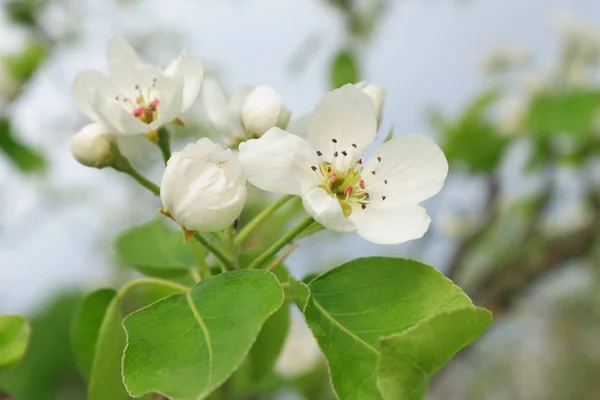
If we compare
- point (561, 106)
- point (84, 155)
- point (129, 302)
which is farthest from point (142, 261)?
point (129, 302)

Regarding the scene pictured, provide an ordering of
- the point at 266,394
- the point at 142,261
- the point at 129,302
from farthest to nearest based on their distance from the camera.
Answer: the point at 129,302 → the point at 266,394 → the point at 142,261

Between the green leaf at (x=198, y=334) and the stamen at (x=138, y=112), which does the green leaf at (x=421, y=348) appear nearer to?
the green leaf at (x=198, y=334)

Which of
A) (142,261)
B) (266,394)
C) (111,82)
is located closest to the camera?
(111,82)

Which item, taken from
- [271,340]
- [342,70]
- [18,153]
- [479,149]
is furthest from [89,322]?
[18,153]

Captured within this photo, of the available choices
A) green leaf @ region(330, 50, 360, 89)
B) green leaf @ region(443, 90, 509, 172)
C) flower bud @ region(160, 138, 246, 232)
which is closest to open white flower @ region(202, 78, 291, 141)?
flower bud @ region(160, 138, 246, 232)

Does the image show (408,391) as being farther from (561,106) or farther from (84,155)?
(561,106)

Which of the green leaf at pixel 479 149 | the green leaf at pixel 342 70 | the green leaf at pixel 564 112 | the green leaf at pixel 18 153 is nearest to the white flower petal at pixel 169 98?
the green leaf at pixel 342 70
